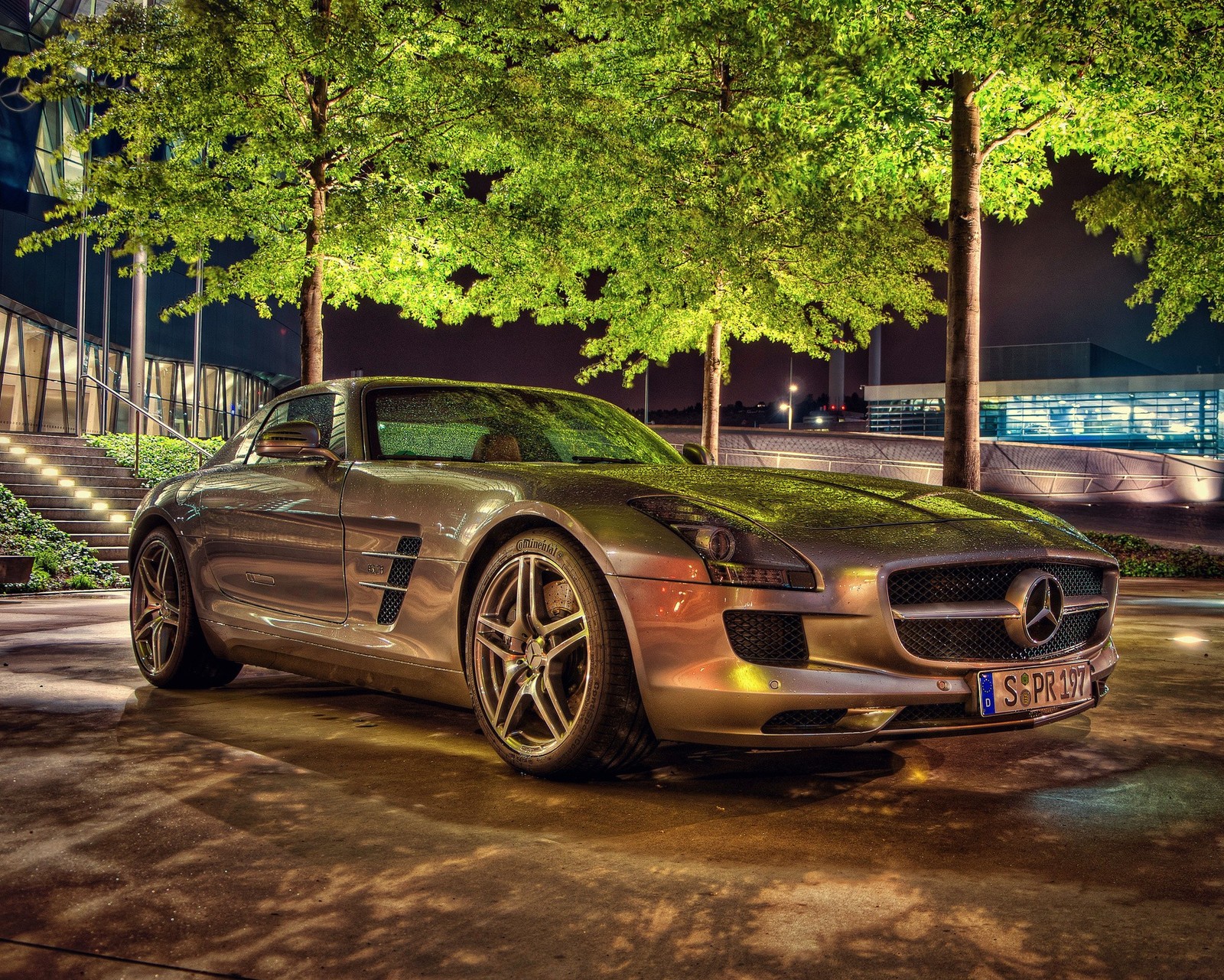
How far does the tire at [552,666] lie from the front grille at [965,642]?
0.88m

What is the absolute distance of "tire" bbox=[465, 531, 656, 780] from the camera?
3.75m

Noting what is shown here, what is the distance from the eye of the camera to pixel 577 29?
1777cm

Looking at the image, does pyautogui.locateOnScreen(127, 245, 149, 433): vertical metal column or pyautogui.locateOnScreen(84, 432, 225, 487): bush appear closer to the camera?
pyautogui.locateOnScreen(84, 432, 225, 487): bush

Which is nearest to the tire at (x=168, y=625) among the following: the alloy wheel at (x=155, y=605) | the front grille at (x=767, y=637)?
the alloy wheel at (x=155, y=605)

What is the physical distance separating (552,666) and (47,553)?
35.8 ft

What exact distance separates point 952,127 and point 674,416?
132 metres

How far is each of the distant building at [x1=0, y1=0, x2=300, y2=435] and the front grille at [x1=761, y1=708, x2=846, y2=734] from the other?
25620 mm

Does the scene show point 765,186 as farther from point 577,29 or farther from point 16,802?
point 16,802

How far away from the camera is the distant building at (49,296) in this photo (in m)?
33.5

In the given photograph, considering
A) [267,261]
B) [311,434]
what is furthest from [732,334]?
[311,434]

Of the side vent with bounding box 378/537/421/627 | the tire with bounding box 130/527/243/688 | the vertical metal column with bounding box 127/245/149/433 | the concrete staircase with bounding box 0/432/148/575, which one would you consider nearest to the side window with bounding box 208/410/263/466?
the tire with bounding box 130/527/243/688

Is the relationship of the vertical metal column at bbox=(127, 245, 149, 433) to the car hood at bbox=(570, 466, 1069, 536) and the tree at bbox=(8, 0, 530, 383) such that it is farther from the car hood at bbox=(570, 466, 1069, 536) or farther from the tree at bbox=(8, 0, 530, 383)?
the car hood at bbox=(570, 466, 1069, 536)

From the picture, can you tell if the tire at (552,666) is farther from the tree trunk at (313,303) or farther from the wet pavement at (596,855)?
the tree trunk at (313,303)

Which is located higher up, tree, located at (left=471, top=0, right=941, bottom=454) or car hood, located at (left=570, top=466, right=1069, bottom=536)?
tree, located at (left=471, top=0, right=941, bottom=454)
